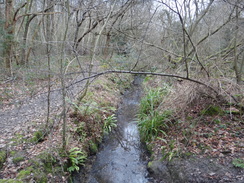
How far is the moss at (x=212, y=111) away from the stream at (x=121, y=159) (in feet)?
7.41

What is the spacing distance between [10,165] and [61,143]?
1.23m

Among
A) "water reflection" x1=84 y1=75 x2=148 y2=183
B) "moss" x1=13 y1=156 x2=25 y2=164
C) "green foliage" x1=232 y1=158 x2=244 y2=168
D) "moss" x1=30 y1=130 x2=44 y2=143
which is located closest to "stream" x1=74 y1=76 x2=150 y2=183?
"water reflection" x1=84 y1=75 x2=148 y2=183

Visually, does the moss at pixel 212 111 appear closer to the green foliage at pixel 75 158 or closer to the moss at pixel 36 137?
the green foliage at pixel 75 158

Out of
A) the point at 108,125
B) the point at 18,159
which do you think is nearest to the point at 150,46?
the point at 108,125

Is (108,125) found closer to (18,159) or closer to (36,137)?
(36,137)

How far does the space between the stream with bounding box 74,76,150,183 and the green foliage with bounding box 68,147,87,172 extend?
265 millimetres

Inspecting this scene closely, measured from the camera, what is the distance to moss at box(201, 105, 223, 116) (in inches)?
200

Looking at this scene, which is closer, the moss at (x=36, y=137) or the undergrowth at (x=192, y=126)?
the undergrowth at (x=192, y=126)

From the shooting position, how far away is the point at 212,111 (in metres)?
5.20

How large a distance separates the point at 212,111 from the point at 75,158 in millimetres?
4168

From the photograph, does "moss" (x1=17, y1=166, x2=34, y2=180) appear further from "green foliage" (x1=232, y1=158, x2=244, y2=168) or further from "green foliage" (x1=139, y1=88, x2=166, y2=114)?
"green foliage" (x1=139, y1=88, x2=166, y2=114)

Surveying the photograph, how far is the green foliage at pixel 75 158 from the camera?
4.34m

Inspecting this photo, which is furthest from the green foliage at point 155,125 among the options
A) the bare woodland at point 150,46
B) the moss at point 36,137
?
the moss at point 36,137

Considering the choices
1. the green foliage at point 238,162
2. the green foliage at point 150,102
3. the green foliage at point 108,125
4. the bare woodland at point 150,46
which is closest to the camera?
the green foliage at point 238,162
